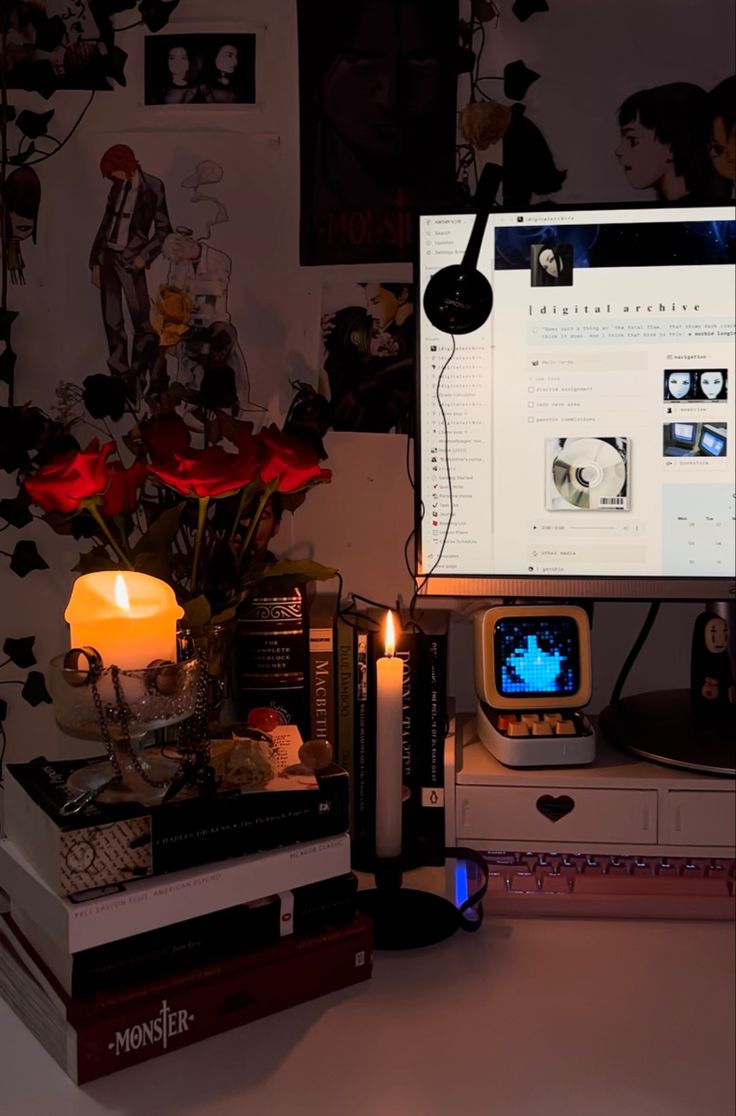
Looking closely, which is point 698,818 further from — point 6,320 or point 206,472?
point 6,320

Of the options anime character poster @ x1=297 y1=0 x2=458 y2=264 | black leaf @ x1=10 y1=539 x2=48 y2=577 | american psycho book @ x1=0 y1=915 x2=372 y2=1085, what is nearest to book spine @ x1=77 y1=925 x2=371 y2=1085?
american psycho book @ x1=0 y1=915 x2=372 y2=1085

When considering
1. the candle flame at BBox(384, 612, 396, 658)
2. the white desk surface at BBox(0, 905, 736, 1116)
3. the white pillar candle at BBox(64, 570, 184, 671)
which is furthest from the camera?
the candle flame at BBox(384, 612, 396, 658)

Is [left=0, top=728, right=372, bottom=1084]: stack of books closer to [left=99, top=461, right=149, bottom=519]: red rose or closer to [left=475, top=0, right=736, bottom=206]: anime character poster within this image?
[left=99, top=461, right=149, bottom=519]: red rose

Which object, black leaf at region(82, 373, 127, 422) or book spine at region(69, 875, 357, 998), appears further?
black leaf at region(82, 373, 127, 422)

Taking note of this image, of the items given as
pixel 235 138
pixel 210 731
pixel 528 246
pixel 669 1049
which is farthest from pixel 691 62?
pixel 669 1049

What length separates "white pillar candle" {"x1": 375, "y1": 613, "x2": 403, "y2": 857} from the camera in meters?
0.88

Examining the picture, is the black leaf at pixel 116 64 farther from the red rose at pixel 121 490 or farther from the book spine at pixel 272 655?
the book spine at pixel 272 655

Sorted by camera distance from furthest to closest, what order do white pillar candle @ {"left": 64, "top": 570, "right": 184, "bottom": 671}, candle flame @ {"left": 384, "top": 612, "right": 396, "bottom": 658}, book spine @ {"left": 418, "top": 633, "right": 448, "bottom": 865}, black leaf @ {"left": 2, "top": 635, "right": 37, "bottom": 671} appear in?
black leaf @ {"left": 2, "top": 635, "right": 37, "bottom": 671}, book spine @ {"left": 418, "top": 633, "right": 448, "bottom": 865}, candle flame @ {"left": 384, "top": 612, "right": 396, "bottom": 658}, white pillar candle @ {"left": 64, "top": 570, "right": 184, "bottom": 671}

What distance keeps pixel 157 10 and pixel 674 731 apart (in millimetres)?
946

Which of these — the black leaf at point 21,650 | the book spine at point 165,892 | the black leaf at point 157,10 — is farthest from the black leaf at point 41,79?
the book spine at point 165,892

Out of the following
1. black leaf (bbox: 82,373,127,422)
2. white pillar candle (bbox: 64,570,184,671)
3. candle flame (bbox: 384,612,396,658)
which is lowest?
candle flame (bbox: 384,612,396,658)

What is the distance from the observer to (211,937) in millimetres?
763

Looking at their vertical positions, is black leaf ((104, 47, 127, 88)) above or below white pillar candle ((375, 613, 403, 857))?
above

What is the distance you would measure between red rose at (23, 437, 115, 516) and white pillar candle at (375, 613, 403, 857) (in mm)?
275
